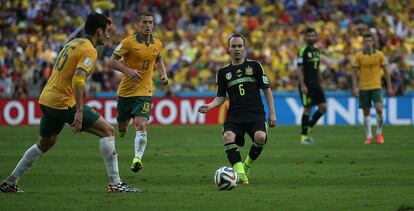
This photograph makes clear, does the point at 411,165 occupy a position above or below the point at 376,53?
below

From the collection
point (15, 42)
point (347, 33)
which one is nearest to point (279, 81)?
point (347, 33)

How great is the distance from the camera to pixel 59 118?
11680mm

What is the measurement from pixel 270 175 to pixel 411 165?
2949 millimetres

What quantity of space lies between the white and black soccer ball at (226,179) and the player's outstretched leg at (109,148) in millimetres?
1092

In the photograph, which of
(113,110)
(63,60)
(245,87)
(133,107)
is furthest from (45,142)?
(113,110)

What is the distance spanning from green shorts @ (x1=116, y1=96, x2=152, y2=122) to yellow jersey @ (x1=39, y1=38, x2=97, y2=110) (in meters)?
3.73

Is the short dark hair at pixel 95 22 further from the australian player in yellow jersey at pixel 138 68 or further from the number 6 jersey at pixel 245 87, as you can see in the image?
the australian player in yellow jersey at pixel 138 68

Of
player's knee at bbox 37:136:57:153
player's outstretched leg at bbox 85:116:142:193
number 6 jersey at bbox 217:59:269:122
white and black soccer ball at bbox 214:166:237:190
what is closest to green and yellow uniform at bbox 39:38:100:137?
player's outstretched leg at bbox 85:116:142:193

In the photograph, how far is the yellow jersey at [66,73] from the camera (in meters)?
11.4

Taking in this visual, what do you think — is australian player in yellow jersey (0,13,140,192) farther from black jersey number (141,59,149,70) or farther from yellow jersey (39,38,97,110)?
black jersey number (141,59,149,70)

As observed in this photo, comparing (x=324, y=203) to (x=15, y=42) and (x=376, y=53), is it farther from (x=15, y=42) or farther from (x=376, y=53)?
(x=15, y=42)

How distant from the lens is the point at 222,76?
43.2ft

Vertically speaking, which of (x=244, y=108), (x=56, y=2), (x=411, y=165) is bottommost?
(x=411, y=165)

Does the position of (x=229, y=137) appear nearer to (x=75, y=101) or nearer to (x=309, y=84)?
(x=75, y=101)
